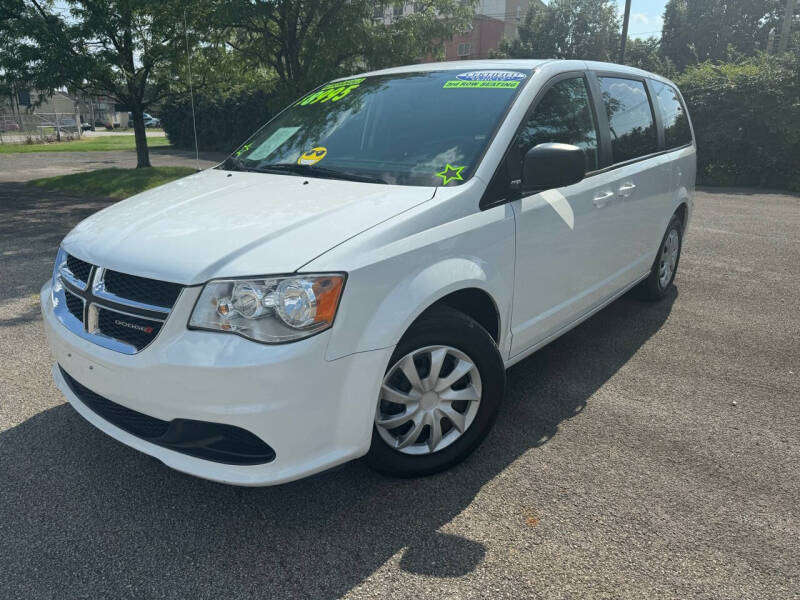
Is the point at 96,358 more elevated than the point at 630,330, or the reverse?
the point at 96,358

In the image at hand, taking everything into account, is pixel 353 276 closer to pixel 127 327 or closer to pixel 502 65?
pixel 127 327

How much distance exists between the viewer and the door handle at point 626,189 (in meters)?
4.08

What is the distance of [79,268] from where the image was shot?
278cm

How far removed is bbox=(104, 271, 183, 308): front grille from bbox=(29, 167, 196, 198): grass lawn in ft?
36.7

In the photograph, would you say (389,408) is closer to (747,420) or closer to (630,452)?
(630,452)

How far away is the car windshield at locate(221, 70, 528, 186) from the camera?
3102 millimetres

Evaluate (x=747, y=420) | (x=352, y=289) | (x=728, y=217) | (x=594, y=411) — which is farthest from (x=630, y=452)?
(x=728, y=217)

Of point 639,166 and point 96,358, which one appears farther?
point 639,166

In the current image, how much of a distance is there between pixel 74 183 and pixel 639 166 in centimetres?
1377

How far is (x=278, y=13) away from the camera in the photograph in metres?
11.8

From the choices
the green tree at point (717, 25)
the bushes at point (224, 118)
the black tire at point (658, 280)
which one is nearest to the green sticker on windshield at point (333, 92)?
the black tire at point (658, 280)

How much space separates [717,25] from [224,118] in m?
35.4

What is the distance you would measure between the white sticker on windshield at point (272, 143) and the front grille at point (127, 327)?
1572 mm

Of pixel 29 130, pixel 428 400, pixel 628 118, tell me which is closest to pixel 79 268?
pixel 428 400
